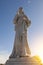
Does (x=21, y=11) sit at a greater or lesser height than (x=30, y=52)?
greater

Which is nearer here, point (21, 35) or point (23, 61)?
point (23, 61)

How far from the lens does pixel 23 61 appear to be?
827 inches

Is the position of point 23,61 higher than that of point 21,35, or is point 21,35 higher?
point 21,35

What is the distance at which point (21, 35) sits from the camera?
23609 millimetres

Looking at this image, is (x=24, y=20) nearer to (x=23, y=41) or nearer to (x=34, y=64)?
(x=23, y=41)

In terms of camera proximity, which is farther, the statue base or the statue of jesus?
the statue of jesus

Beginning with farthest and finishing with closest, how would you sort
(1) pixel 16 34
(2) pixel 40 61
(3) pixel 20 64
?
(1) pixel 16 34 < (2) pixel 40 61 < (3) pixel 20 64

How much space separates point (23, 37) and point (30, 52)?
6.76 ft

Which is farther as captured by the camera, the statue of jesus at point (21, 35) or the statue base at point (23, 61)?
the statue of jesus at point (21, 35)

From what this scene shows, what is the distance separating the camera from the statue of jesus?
22.8 metres

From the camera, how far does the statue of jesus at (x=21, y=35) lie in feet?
74.7

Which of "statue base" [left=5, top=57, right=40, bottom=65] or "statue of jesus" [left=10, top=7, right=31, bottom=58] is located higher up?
"statue of jesus" [left=10, top=7, right=31, bottom=58]

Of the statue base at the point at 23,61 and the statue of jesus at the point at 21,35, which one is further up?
the statue of jesus at the point at 21,35

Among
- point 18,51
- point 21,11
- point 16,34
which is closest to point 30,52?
point 18,51
